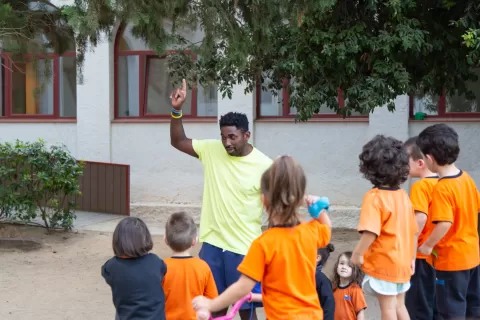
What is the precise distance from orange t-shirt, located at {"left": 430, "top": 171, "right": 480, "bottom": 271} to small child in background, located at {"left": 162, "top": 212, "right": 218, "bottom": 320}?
5.41ft

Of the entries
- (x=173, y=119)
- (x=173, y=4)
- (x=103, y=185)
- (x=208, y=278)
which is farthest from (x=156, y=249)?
(x=208, y=278)

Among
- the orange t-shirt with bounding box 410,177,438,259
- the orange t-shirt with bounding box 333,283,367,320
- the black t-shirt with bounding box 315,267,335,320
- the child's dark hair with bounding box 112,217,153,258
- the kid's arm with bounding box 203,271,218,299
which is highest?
the orange t-shirt with bounding box 410,177,438,259

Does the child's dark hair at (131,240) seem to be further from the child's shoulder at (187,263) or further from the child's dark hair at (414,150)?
the child's dark hair at (414,150)

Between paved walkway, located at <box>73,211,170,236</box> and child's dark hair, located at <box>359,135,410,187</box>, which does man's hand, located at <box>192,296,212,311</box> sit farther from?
paved walkway, located at <box>73,211,170,236</box>

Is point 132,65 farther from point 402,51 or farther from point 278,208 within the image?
point 278,208

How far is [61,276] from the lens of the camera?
8453mm

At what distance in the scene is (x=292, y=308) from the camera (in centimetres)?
354

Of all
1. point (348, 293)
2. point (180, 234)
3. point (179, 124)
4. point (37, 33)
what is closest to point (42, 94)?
point (37, 33)

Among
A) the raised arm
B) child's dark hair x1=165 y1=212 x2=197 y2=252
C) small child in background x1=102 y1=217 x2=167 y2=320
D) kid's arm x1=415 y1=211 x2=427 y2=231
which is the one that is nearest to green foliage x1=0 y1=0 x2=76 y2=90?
the raised arm

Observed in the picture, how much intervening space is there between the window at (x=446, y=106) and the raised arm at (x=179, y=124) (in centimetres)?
701

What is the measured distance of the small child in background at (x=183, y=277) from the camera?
4.34 meters

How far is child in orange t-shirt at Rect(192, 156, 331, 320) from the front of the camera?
137 inches

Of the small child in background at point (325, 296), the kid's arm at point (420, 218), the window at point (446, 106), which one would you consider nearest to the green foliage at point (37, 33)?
the small child in background at point (325, 296)

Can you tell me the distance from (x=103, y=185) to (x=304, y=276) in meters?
9.71
